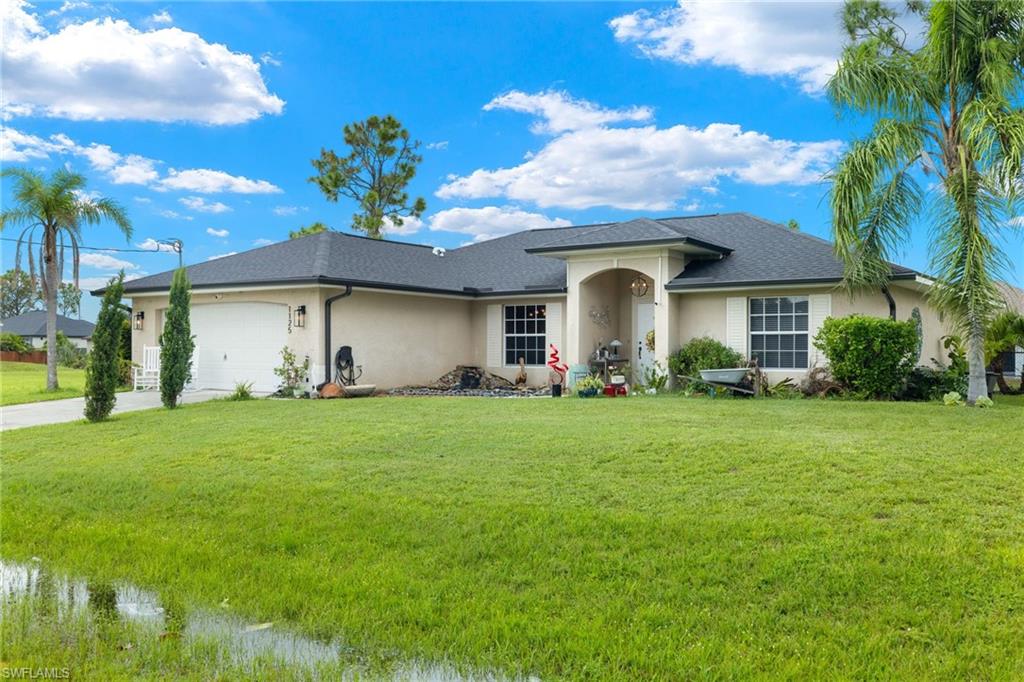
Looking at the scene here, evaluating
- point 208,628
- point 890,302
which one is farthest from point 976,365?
point 208,628

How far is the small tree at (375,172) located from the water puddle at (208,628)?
110 feet

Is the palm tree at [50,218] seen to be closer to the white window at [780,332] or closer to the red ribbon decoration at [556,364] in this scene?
the red ribbon decoration at [556,364]

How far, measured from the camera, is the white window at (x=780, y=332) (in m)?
16.3

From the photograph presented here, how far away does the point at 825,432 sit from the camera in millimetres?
9750

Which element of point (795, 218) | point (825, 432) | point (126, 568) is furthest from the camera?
point (795, 218)

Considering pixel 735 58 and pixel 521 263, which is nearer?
pixel 735 58

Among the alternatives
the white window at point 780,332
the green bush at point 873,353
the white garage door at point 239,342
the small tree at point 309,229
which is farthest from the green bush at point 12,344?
the green bush at point 873,353

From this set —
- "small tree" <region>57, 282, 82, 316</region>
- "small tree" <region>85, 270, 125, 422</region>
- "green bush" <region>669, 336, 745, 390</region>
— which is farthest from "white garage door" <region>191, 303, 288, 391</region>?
"small tree" <region>57, 282, 82, 316</region>

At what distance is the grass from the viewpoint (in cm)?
431

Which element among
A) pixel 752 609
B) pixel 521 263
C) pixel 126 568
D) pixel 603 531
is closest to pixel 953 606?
pixel 752 609

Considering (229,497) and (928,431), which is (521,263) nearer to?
(928,431)

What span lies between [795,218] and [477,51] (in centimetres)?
2100

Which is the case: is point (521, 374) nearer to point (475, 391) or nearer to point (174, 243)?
point (475, 391)

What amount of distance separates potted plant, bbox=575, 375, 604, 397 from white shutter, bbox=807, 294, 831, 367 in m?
4.55
